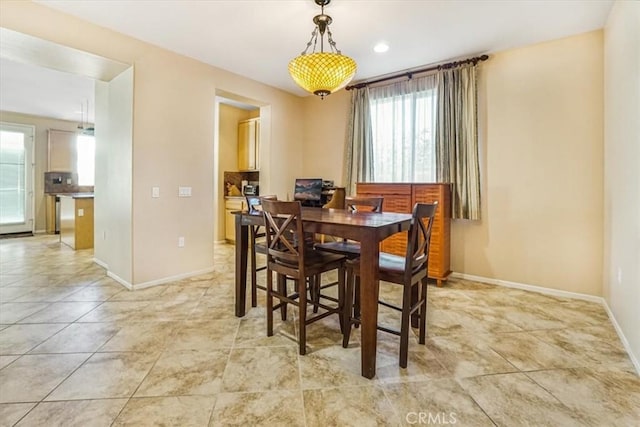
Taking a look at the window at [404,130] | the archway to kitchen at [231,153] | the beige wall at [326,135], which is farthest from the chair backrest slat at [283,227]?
the archway to kitchen at [231,153]

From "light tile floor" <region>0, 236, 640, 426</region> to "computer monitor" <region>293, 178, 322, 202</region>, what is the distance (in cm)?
232

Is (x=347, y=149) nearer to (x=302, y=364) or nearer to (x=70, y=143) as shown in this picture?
(x=302, y=364)

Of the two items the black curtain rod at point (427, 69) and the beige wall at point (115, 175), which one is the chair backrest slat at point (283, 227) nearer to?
the beige wall at point (115, 175)

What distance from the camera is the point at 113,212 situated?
147 inches

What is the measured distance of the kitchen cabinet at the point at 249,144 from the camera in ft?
19.1

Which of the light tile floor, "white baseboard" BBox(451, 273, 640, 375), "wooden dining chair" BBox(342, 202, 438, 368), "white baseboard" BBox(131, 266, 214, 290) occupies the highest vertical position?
"wooden dining chair" BBox(342, 202, 438, 368)

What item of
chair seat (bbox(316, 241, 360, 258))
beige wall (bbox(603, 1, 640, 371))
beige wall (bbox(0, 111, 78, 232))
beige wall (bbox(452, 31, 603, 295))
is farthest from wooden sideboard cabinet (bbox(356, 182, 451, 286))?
beige wall (bbox(0, 111, 78, 232))

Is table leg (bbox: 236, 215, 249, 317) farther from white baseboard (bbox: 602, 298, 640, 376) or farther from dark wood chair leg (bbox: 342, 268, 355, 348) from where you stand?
white baseboard (bbox: 602, 298, 640, 376)

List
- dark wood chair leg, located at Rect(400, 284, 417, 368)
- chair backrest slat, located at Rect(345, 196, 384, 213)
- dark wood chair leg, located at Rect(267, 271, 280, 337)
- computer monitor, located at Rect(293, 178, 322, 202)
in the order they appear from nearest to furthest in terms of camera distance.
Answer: dark wood chair leg, located at Rect(400, 284, 417, 368), dark wood chair leg, located at Rect(267, 271, 280, 337), chair backrest slat, located at Rect(345, 196, 384, 213), computer monitor, located at Rect(293, 178, 322, 202)

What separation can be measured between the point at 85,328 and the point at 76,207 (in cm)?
370

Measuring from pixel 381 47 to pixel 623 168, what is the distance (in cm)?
250

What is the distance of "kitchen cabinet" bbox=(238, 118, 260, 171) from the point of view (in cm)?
583

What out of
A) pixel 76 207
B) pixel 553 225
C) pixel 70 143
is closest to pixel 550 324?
pixel 553 225

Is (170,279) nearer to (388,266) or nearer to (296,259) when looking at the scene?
(296,259)
